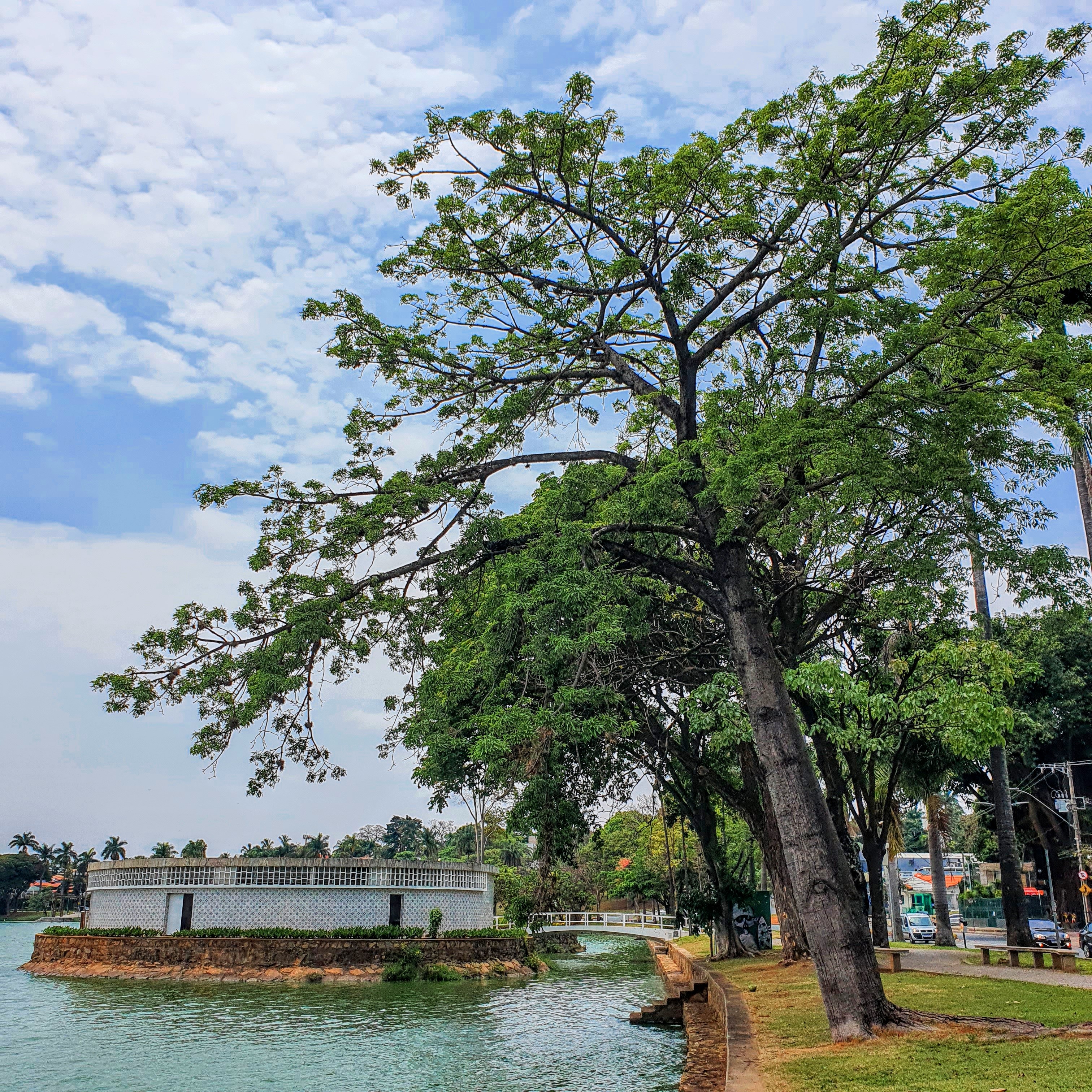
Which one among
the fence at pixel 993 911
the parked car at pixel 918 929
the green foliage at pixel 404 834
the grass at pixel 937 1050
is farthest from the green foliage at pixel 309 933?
the green foliage at pixel 404 834

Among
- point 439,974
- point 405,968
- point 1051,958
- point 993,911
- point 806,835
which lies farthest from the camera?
point 993,911

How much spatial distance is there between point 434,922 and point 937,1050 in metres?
26.3

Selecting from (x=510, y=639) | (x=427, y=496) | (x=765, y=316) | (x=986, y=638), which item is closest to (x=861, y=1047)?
(x=510, y=639)

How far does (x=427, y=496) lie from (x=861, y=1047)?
7294mm

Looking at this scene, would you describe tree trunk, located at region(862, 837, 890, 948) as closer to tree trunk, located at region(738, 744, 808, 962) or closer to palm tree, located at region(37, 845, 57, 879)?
tree trunk, located at region(738, 744, 808, 962)

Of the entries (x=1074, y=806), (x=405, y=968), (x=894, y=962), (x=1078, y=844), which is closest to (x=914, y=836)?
(x=1078, y=844)

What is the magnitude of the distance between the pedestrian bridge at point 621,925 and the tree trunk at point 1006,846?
19.9 meters

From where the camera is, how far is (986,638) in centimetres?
1939

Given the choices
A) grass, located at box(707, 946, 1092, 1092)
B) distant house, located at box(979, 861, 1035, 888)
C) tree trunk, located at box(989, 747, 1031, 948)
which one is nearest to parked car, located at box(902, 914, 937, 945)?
distant house, located at box(979, 861, 1035, 888)

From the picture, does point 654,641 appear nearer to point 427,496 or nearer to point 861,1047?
point 427,496

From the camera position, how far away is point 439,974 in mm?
29375

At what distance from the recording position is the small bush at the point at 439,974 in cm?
2923

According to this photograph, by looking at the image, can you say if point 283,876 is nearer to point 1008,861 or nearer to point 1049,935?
point 1008,861

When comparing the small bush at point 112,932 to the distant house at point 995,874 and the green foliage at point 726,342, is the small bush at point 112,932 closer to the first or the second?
the green foliage at point 726,342
